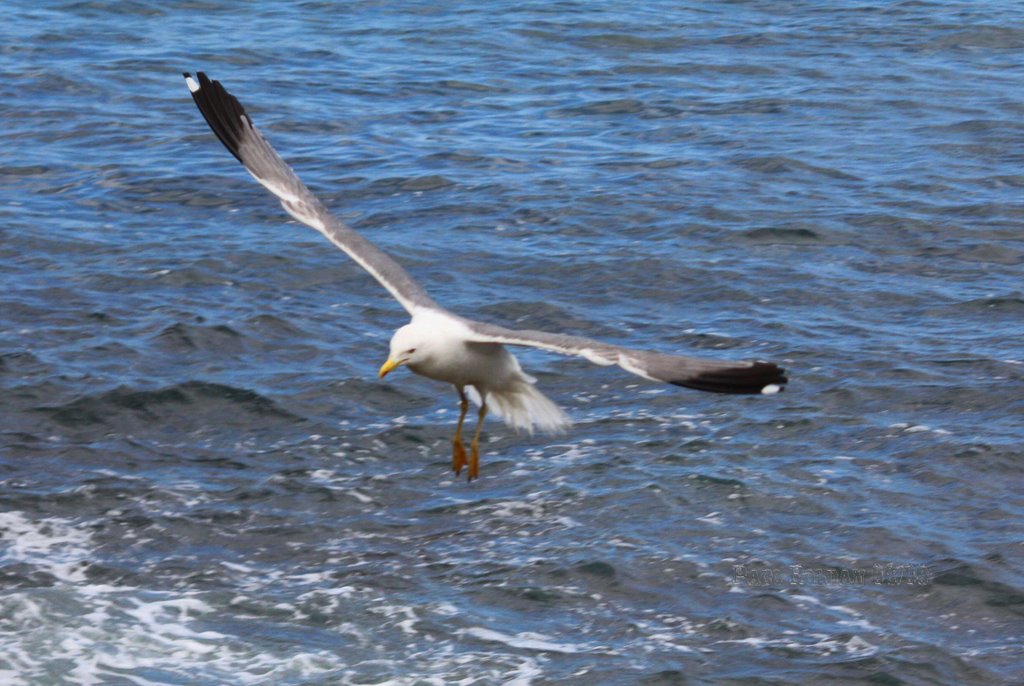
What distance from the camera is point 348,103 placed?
20062 millimetres

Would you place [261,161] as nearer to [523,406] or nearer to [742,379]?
[523,406]

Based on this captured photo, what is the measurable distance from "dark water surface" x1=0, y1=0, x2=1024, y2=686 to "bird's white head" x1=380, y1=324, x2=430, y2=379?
1.73 metres

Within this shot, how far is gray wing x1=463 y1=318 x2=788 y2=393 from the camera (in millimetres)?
7719

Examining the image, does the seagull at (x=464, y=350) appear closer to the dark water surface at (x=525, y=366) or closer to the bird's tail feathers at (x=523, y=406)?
the bird's tail feathers at (x=523, y=406)

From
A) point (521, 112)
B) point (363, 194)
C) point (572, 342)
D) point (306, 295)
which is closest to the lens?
point (572, 342)

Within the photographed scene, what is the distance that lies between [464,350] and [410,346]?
1.15ft

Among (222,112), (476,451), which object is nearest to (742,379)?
(476,451)

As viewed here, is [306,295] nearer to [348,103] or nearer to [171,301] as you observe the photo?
[171,301]

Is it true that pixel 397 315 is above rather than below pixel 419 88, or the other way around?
below

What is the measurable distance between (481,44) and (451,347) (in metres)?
14.3

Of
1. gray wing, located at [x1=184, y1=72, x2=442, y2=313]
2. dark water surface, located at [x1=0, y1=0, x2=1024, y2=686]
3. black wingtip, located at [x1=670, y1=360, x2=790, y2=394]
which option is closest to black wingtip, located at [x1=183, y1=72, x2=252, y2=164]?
gray wing, located at [x1=184, y1=72, x2=442, y2=313]

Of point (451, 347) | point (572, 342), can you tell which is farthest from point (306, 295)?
point (572, 342)

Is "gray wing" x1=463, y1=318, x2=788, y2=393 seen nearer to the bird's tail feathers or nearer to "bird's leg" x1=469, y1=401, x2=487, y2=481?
"bird's leg" x1=469, y1=401, x2=487, y2=481

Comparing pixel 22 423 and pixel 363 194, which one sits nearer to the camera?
pixel 22 423
